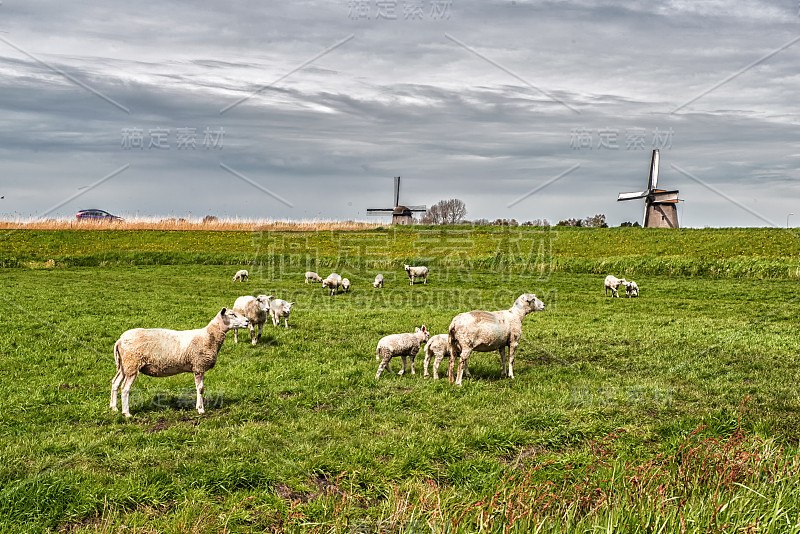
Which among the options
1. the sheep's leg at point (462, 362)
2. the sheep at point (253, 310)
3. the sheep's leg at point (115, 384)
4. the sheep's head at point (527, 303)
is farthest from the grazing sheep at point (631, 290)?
the sheep's leg at point (115, 384)

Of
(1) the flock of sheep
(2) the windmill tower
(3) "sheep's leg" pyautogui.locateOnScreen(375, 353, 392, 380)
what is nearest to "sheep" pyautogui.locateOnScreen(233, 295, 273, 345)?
(1) the flock of sheep

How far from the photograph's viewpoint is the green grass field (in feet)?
22.6

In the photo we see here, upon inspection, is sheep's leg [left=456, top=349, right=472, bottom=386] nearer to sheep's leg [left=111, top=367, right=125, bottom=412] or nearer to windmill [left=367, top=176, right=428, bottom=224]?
sheep's leg [left=111, top=367, right=125, bottom=412]

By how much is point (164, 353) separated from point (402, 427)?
4.54 meters

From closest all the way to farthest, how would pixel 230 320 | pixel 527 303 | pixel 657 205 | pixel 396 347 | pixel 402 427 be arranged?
pixel 402 427 → pixel 230 320 → pixel 396 347 → pixel 527 303 → pixel 657 205

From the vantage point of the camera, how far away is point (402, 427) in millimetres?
10195

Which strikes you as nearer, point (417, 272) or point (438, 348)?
point (438, 348)

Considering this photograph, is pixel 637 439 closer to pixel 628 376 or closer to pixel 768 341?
pixel 628 376

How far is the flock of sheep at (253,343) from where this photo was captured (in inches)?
416

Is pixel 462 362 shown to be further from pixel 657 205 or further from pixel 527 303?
pixel 657 205

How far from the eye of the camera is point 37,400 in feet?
37.6

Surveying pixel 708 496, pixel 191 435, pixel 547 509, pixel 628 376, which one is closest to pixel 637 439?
pixel 708 496

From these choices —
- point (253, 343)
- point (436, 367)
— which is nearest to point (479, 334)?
point (436, 367)

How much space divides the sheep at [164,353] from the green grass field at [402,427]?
61 cm
